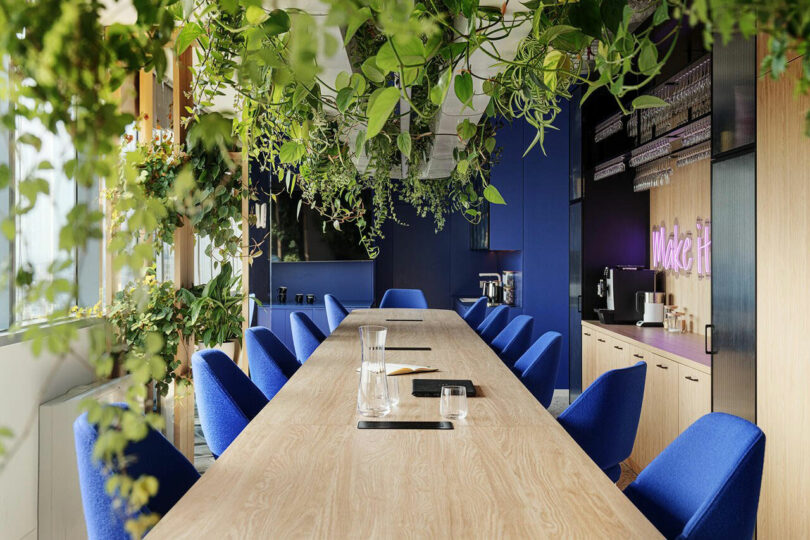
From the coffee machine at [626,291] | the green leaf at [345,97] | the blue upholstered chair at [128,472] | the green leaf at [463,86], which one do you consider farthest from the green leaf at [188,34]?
the coffee machine at [626,291]

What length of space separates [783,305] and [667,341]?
1.74m

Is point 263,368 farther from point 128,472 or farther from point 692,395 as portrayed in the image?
point 692,395

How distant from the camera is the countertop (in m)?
3.90

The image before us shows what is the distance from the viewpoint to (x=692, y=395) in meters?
3.77

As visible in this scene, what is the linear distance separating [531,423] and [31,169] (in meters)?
1.77

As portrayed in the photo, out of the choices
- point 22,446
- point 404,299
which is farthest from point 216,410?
point 404,299

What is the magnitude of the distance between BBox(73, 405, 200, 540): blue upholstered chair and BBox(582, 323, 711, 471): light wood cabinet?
2.87m

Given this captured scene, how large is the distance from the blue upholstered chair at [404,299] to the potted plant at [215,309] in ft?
12.0

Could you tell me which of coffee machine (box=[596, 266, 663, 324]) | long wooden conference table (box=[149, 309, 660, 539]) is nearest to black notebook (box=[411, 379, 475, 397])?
long wooden conference table (box=[149, 309, 660, 539])

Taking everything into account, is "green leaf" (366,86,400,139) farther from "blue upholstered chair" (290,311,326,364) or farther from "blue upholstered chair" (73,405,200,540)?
"blue upholstered chair" (290,311,326,364)

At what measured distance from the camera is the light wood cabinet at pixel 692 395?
11.8 feet

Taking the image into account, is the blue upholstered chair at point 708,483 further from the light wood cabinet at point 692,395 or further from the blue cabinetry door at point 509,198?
the blue cabinetry door at point 509,198

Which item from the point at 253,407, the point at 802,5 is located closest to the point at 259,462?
the point at 253,407

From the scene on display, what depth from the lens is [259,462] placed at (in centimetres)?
166
